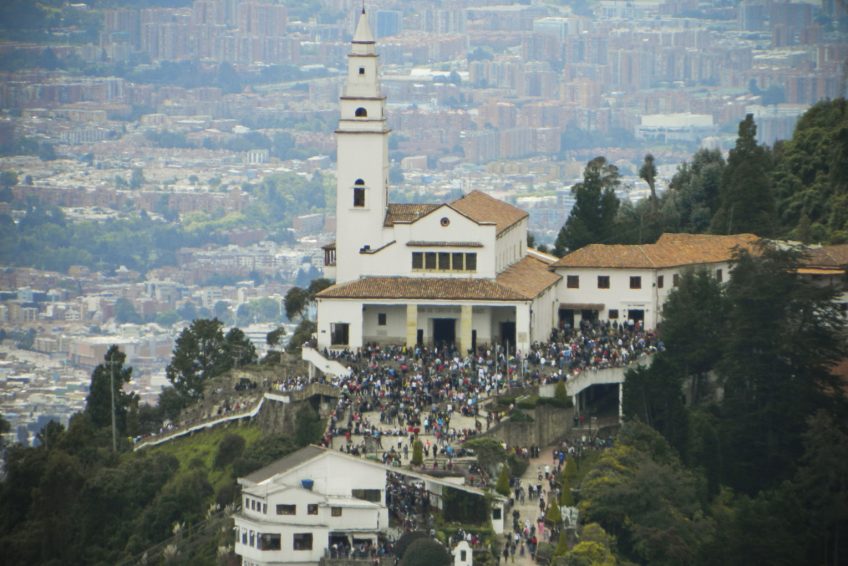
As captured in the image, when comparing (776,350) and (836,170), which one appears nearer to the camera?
(776,350)

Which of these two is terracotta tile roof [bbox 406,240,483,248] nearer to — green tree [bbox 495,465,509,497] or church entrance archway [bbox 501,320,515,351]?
church entrance archway [bbox 501,320,515,351]

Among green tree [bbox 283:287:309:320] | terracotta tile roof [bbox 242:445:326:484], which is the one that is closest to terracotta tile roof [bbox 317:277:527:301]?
terracotta tile roof [bbox 242:445:326:484]

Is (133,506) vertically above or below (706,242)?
below

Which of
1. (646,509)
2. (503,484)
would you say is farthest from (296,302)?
(646,509)

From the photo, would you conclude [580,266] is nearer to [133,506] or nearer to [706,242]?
[706,242]

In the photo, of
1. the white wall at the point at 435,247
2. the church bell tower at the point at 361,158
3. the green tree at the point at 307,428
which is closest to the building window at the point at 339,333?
the white wall at the point at 435,247

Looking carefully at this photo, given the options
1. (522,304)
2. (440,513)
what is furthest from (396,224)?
(440,513)

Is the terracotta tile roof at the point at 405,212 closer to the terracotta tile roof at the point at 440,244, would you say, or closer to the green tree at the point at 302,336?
the terracotta tile roof at the point at 440,244
